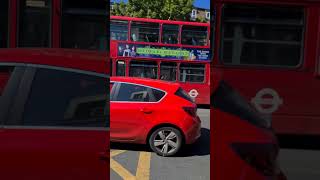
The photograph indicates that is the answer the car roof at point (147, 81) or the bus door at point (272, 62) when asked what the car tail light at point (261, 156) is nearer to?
the bus door at point (272, 62)

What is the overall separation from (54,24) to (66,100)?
0.44 meters

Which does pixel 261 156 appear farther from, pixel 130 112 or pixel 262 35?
pixel 130 112

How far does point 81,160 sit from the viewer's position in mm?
2715

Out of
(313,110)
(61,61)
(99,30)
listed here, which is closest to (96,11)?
(99,30)

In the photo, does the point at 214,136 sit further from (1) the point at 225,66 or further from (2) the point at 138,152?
(2) the point at 138,152

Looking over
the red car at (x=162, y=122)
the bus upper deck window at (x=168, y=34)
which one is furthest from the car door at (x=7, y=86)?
the red car at (x=162, y=122)

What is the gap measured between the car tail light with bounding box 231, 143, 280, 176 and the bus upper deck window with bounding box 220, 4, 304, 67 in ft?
1.60

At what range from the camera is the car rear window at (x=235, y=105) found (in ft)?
8.92

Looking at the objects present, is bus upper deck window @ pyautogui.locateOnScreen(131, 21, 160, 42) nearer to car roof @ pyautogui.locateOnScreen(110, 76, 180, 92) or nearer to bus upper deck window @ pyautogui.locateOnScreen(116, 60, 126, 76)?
bus upper deck window @ pyautogui.locateOnScreen(116, 60, 126, 76)

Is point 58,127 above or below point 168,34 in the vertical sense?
below

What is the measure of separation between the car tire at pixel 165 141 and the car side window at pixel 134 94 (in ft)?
2.11

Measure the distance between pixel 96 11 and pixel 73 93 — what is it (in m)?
0.49

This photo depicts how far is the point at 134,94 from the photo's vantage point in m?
5.53

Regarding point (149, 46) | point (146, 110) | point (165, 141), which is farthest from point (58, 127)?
point (165, 141)
